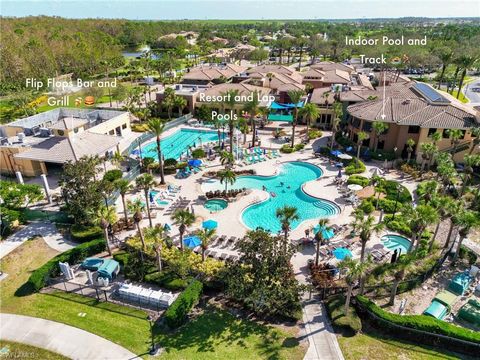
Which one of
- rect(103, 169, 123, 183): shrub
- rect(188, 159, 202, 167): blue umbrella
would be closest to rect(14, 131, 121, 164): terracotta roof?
rect(103, 169, 123, 183): shrub

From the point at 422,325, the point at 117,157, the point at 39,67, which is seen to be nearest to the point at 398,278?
the point at 422,325

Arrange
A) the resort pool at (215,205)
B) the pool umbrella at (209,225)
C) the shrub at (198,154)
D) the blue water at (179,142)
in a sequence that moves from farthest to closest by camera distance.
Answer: the blue water at (179,142), the shrub at (198,154), the resort pool at (215,205), the pool umbrella at (209,225)

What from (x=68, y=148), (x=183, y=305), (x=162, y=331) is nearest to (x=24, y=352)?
(x=162, y=331)

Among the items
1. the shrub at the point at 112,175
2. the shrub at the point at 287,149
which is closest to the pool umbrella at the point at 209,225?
the shrub at the point at 112,175

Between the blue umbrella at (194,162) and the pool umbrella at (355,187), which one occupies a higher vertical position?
the pool umbrella at (355,187)

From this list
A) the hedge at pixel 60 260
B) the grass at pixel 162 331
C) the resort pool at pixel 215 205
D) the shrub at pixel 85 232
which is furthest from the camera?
the resort pool at pixel 215 205

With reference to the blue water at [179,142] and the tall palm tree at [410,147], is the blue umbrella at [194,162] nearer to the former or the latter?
the blue water at [179,142]
